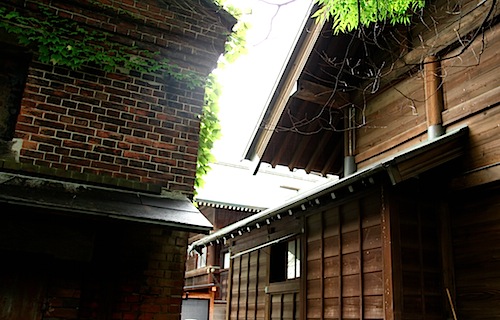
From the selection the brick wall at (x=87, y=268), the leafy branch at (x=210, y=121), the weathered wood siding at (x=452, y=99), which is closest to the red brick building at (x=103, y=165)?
the brick wall at (x=87, y=268)

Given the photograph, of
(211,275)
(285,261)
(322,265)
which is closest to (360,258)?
(322,265)

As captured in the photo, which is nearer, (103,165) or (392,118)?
(103,165)

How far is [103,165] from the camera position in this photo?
15.3 feet

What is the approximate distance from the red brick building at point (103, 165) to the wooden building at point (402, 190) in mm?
2171

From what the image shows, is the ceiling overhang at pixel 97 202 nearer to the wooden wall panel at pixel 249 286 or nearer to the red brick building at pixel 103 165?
the red brick building at pixel 103 165

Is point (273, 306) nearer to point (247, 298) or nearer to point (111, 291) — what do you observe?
point (247, 298)

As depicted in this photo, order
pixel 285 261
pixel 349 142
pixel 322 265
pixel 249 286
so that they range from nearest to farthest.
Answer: pixel 322 265 → pixel 349 142 → pixel 285 261 → pixel 249 286

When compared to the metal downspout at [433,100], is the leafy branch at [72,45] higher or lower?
lower

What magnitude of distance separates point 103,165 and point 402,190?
392 cm

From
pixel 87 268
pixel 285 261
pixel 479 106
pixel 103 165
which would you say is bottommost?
pixel 87 268

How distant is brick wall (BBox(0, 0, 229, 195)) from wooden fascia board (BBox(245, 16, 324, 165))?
3481 millimetres

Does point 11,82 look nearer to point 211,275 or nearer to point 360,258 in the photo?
point 360,258

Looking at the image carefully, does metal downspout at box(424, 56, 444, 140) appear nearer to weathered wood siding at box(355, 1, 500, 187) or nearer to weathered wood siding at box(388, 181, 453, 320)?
weathered wood siding at box(355, 1, 500, 187)

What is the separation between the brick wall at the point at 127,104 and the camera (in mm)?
4559
